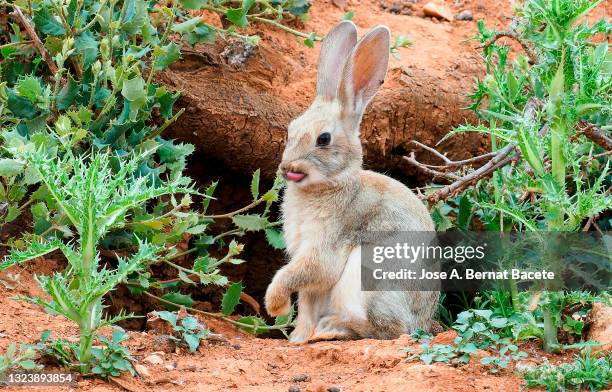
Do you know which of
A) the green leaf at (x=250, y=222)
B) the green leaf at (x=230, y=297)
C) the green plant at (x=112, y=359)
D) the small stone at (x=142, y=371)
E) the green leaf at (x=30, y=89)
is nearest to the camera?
the green plant at (x=112, y=359)

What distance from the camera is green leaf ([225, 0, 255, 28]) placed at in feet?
21.1

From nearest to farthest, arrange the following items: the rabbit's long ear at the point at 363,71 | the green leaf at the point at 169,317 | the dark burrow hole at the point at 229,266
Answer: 1. the green leaf at the point at 169,317
2. the rabbit's long ear at the point at 363,71
3. the dark burrow hole at the point at 229,266

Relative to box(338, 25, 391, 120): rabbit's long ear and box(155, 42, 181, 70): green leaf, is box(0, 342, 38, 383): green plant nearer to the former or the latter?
box(155, 42, 181, 70): green leaf

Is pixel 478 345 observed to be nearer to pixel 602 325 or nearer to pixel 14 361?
pixel 602 325

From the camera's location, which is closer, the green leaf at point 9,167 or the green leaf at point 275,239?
the green leaf at point 9,167

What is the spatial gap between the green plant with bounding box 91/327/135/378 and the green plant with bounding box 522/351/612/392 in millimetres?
1756

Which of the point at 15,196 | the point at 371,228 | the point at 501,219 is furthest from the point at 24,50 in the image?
the point at 501,219

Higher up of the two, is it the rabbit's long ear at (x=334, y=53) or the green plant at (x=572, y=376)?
the rabbit's long ear at (x=334, y=53)

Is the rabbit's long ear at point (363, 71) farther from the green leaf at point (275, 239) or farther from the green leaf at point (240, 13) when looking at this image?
the green leaf at point (275, 239)

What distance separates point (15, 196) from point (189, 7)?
164cm

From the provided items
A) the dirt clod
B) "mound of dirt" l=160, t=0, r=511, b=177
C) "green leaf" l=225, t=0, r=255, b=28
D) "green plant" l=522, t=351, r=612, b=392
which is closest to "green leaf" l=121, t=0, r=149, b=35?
"green leaf" l=225, t=0, r=255, b=28

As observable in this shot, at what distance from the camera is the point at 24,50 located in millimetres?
6129

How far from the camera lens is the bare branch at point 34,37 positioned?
588cm

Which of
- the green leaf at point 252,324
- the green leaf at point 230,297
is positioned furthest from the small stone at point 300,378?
the green leaf at point 230,297
